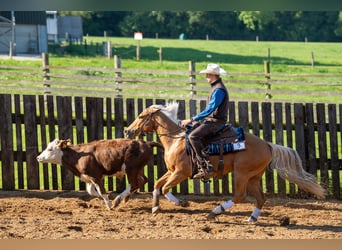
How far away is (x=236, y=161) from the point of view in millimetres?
9938

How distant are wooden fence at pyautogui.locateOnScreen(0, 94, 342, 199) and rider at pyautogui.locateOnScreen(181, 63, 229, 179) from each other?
1779 millimetres

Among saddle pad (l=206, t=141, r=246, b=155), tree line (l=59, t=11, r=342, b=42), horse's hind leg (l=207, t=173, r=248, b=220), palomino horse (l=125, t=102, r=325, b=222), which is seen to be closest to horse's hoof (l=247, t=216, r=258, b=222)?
palomino horse (l=125, t=102, r=325, b=222)

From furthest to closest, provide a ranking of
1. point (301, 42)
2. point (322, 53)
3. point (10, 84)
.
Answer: point (301, 42) → point (322, 53) → point (10, 84)

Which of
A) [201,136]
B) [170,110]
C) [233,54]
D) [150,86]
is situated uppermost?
[233,54]

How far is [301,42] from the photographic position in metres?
46.9

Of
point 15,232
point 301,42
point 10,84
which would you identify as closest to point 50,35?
point 301,42

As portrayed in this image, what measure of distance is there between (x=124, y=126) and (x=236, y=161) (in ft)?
8.35

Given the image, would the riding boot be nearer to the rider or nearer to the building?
the rider

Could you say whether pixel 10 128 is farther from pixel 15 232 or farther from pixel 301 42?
pixel 301 42

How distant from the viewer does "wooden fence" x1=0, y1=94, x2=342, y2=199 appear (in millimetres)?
11602

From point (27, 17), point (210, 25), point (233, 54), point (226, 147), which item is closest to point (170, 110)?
point (226, 147)

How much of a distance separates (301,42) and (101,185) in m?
37.8

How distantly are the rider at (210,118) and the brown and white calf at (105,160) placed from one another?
40.5 inches

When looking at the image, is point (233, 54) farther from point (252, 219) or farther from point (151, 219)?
point (151, 219)
